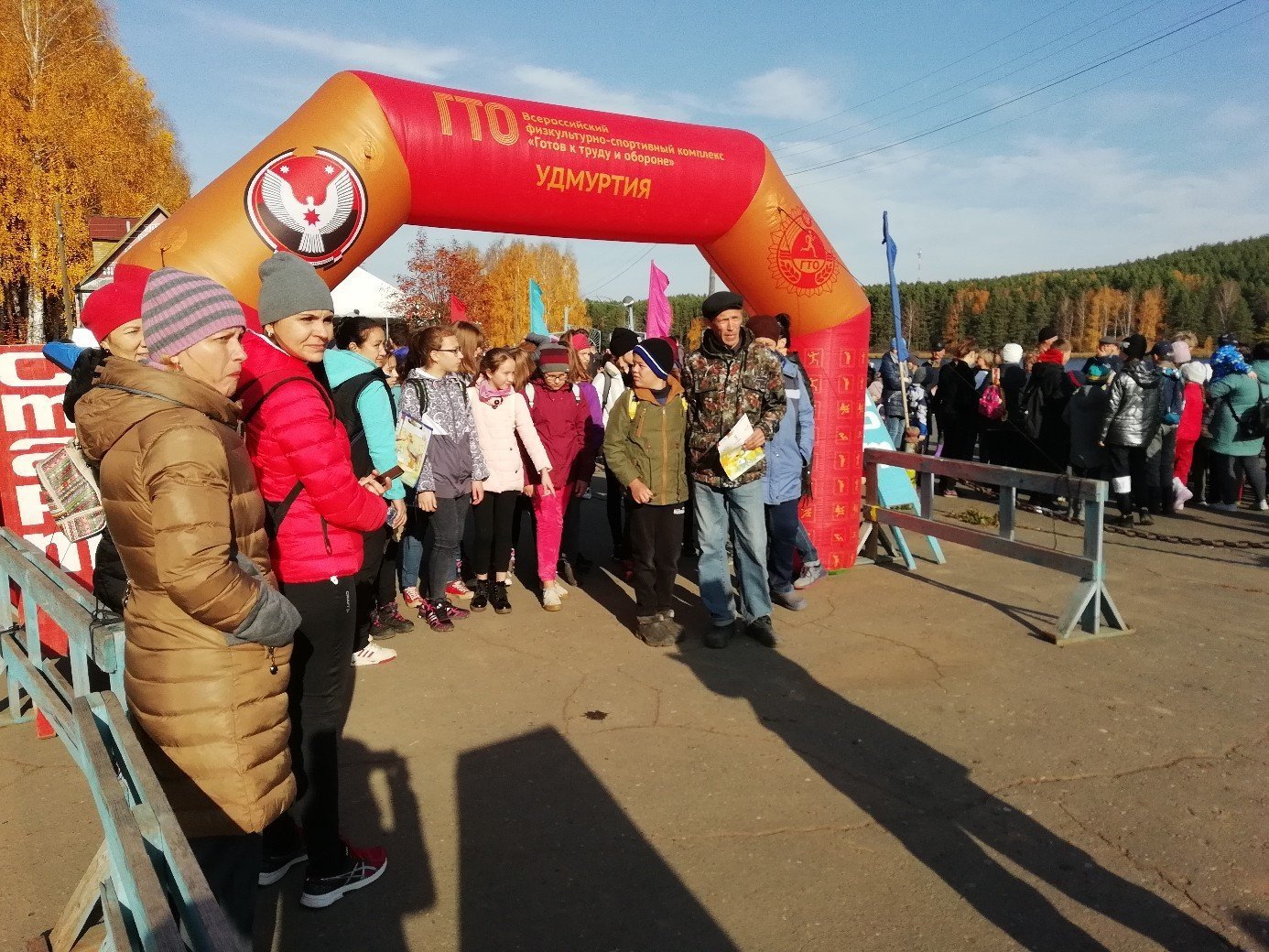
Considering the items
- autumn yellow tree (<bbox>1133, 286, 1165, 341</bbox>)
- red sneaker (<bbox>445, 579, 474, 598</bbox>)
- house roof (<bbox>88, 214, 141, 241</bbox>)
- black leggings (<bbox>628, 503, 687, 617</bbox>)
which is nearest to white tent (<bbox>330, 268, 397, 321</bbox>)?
house roof (<bbox>88, 214, 141, 241</bbox>)

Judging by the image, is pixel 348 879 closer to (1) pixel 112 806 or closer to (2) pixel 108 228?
(1) pixel 112 806

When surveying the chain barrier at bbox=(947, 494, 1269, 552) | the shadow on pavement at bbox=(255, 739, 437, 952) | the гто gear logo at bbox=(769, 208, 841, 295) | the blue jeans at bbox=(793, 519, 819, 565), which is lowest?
the chain barrier at bbox=(947, 494, 1269, 552)

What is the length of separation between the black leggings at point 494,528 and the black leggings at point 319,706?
3089mm

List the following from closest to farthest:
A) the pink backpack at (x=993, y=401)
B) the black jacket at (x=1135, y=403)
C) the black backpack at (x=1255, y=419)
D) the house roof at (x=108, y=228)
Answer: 1. the black jacket at (x=1135, y=403)
2. the black backpack at (x=1255, y=419)
3. the pink backpack at (x=993, y=401)
4. the house roof at (x=108, y=228)

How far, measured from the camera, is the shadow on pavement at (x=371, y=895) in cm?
262

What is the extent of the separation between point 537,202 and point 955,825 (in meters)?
4.35

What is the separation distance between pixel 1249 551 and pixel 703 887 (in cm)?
688

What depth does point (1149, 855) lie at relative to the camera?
117 inches

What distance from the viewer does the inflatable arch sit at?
4.75m

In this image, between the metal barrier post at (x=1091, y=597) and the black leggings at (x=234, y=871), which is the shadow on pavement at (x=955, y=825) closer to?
the metal barrier post at (x=1091, y=597)

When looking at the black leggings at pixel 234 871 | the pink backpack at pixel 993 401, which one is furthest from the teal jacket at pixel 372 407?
the pink backpack at pixel 993 401

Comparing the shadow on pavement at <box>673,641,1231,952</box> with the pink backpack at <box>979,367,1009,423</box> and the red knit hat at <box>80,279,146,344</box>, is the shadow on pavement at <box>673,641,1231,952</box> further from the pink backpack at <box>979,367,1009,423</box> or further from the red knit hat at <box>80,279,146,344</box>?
the pink backpack at <box>979,367,1009,423</box>

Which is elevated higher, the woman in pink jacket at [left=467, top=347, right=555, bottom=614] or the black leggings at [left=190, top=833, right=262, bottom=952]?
the woman in pink jacket at [left=467, top=347, right=555, bottom=614]

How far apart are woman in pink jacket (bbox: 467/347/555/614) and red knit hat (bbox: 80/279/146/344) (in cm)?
307
